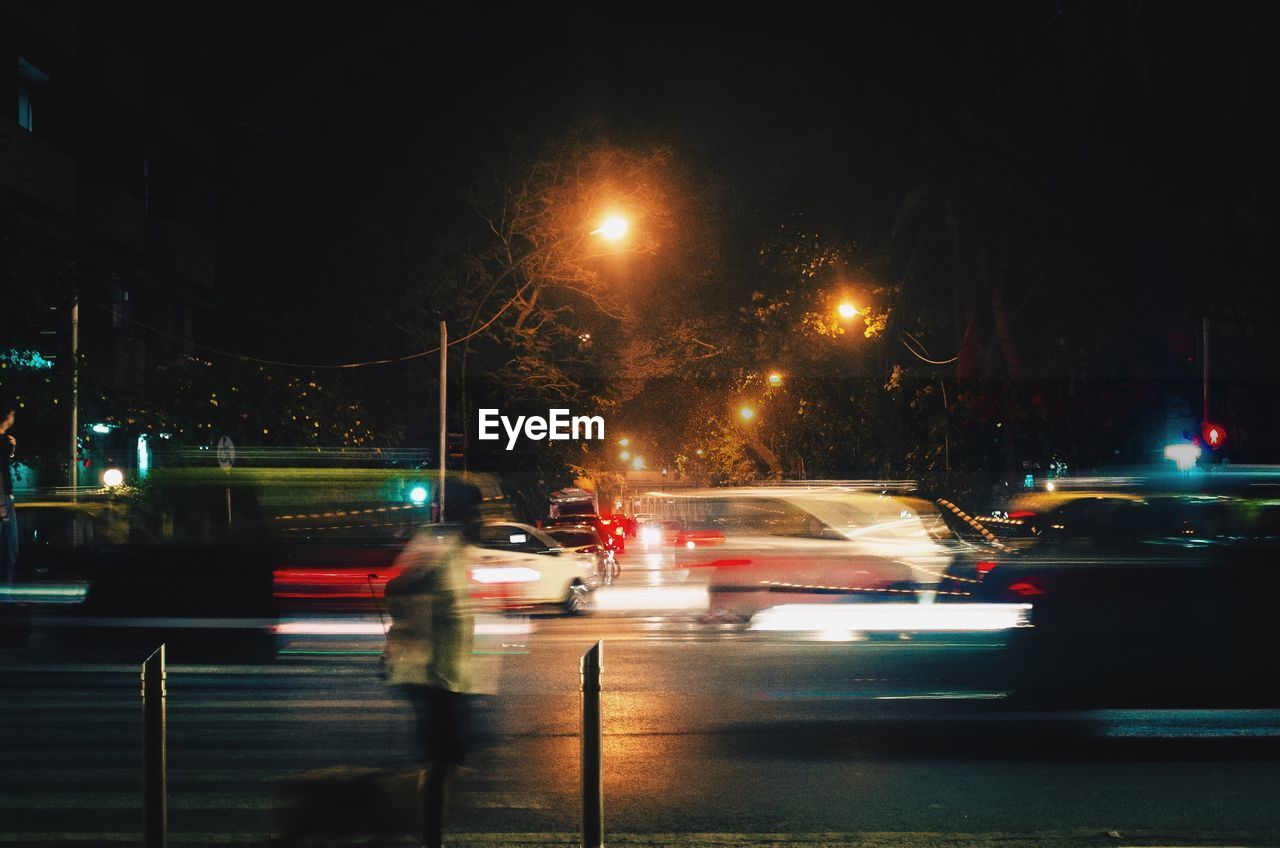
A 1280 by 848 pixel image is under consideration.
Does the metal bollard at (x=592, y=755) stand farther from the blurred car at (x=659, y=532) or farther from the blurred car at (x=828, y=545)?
the blurred car at (x=659, y=532)

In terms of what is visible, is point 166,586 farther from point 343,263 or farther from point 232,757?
point 343,263

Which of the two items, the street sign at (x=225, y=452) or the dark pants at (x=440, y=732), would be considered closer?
the dark pants at (x=440, y=732)

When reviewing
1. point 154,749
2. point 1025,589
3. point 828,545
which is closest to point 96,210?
point 828,545

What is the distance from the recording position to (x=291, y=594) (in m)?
14.8

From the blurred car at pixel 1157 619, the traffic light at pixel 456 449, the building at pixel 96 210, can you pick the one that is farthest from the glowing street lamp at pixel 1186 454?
the building at pixel 96 210

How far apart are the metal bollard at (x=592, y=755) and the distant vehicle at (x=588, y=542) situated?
58.4 ft

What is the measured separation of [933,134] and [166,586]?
780 inches

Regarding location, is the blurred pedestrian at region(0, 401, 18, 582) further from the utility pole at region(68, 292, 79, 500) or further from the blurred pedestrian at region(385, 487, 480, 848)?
the utility pole at region(68, 292, 79, 500)

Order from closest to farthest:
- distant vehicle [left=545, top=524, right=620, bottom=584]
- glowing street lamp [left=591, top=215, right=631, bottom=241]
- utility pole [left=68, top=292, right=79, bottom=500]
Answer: utility pole [left=68, top=292, right=79, bottom=500] → distant vehicle [left=545, top=524, right=620, bottom=584] → glowing street lamp [left=591, top=215, right=631, bottom=241]

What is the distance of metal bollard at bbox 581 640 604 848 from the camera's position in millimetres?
5559

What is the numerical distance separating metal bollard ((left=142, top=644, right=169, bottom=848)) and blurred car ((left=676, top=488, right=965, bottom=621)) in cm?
912

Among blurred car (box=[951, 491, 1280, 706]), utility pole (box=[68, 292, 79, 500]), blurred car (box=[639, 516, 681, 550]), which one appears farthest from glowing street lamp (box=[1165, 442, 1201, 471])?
utility pole (box=[68, 292, 79, 500])

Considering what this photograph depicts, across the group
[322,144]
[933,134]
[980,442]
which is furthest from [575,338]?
[933,134]

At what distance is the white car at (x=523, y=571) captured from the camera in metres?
19.3
